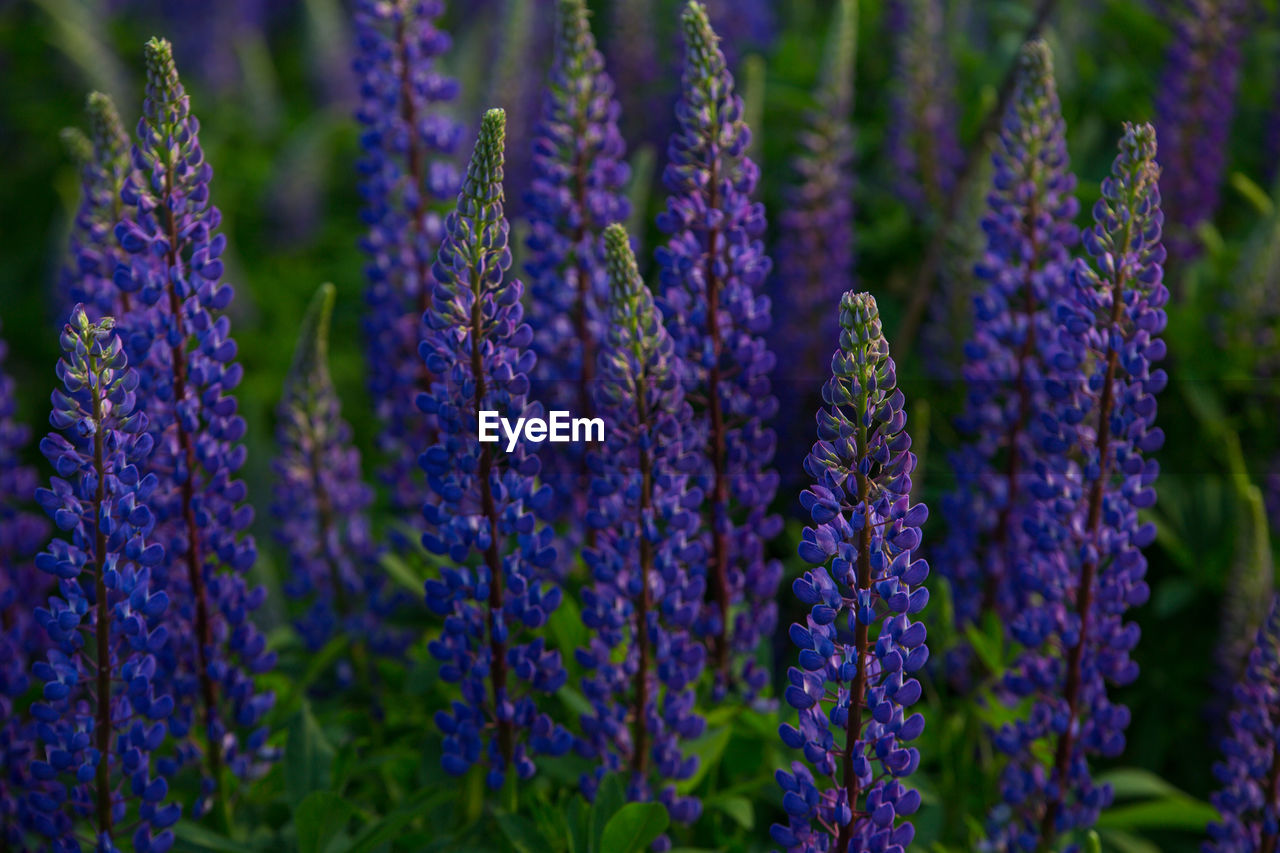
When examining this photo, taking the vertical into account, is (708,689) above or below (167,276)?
below

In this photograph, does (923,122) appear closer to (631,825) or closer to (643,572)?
(643,572)

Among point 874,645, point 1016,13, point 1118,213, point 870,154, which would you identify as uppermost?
point 1016,13

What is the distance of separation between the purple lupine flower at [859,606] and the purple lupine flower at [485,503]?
0.56 meters

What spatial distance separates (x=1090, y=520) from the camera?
2.44m

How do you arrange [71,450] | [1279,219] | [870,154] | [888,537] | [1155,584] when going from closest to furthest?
1. [888,537]
2. [71,450]
3. [1279,219]
4. [1155,584]
5. [870,154]

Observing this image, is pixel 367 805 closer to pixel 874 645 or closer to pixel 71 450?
pixel 71 450

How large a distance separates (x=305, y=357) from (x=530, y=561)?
0.82 m

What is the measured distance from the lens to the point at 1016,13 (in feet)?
12.9

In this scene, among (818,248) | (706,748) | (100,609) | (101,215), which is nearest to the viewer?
(100,609)

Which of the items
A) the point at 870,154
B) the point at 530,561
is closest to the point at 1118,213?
the point at 530,561

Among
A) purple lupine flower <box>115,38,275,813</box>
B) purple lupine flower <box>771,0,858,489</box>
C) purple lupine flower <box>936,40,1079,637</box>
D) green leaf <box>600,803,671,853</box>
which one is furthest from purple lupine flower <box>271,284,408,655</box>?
purple lupine flower <box>936,40,1079,637</box>

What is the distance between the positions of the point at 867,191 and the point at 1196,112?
106cm

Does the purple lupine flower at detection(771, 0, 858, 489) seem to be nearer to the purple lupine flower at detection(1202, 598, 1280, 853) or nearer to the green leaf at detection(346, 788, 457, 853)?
the purple lupine flower at detection(1202, 598, 1280, 853)

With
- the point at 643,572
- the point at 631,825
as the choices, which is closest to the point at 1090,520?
the point at 643,572
